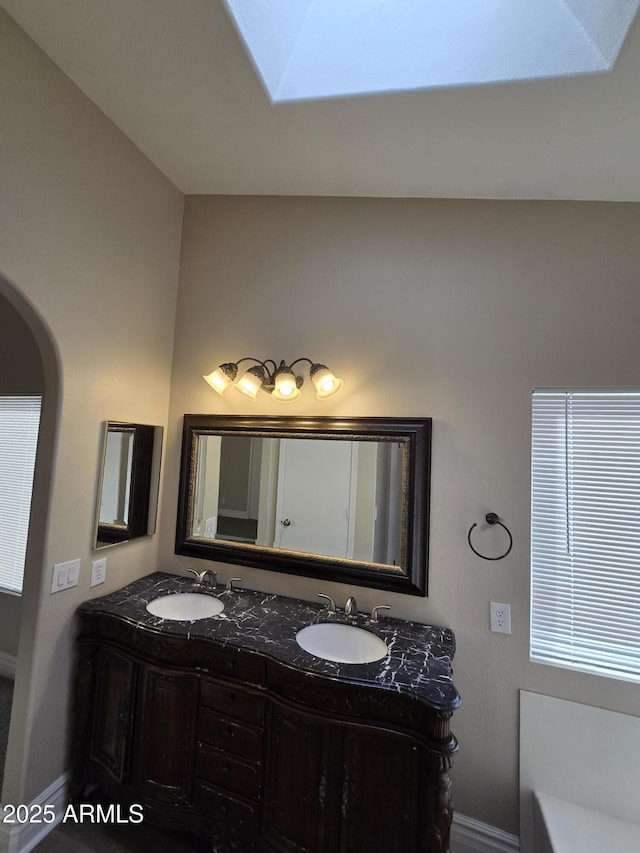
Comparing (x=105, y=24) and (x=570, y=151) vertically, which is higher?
(x=105, y=24)

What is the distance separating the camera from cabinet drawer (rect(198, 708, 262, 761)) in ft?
4.67

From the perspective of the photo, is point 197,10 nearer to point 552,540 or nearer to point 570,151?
point 570,151

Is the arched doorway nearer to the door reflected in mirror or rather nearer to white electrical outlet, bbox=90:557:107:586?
white electrical outlet, bbox=90:557:107:586

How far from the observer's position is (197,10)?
1.13 m

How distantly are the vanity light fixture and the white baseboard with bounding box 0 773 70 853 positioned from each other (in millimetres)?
1950

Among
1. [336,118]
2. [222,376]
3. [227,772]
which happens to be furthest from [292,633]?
[336,118]

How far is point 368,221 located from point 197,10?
41.7 inches

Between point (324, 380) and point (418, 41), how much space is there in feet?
4.09

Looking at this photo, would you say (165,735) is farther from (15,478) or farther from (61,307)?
(15,478)

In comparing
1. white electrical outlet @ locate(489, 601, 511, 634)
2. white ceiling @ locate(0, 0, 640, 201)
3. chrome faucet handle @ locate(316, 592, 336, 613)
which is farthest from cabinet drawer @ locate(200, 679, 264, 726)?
A: white ceiling @ locate(0, 0, 640, 201)

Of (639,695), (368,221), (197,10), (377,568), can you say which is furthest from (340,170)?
(639,695)

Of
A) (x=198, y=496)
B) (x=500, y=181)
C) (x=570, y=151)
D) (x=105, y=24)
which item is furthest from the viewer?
(x=198, y=496)

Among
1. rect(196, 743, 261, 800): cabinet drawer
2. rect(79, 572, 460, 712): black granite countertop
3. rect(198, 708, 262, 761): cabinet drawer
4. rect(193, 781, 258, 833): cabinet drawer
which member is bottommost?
rect(193, 781, 258, 833): cabinet drawer

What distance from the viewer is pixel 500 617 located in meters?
1.61
